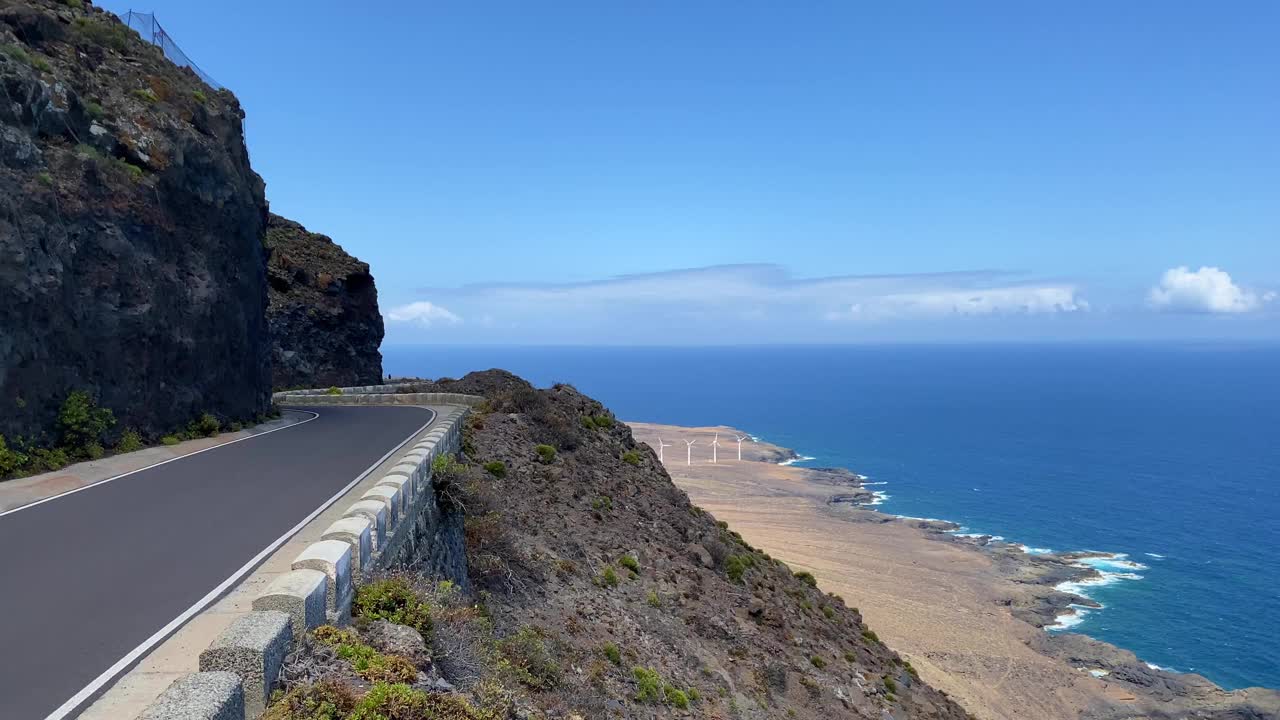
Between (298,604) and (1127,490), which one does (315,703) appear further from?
(1127,490)

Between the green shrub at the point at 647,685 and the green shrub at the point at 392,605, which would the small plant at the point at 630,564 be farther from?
the green shrub at the point at 392,605

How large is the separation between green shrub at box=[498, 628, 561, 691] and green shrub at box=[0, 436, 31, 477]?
10.1 m

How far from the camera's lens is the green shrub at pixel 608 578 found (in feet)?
65.6

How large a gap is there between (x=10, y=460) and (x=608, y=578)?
43.7ft

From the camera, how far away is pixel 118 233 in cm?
1828

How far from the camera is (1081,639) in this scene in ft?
151

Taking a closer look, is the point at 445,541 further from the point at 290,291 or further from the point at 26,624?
the point at 290,291

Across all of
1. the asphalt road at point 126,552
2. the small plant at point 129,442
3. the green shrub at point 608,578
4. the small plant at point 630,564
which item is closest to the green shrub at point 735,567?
the small plant at point 630,564

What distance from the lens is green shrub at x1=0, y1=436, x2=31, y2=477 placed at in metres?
14.3

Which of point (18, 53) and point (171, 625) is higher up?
point (18, 53)

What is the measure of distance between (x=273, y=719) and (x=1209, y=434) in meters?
169

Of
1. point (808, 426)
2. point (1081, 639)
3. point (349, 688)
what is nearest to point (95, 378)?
point (349, 688)

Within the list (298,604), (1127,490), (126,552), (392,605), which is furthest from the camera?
(1127,490)

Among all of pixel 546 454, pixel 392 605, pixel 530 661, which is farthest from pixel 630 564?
pixel 392 605
